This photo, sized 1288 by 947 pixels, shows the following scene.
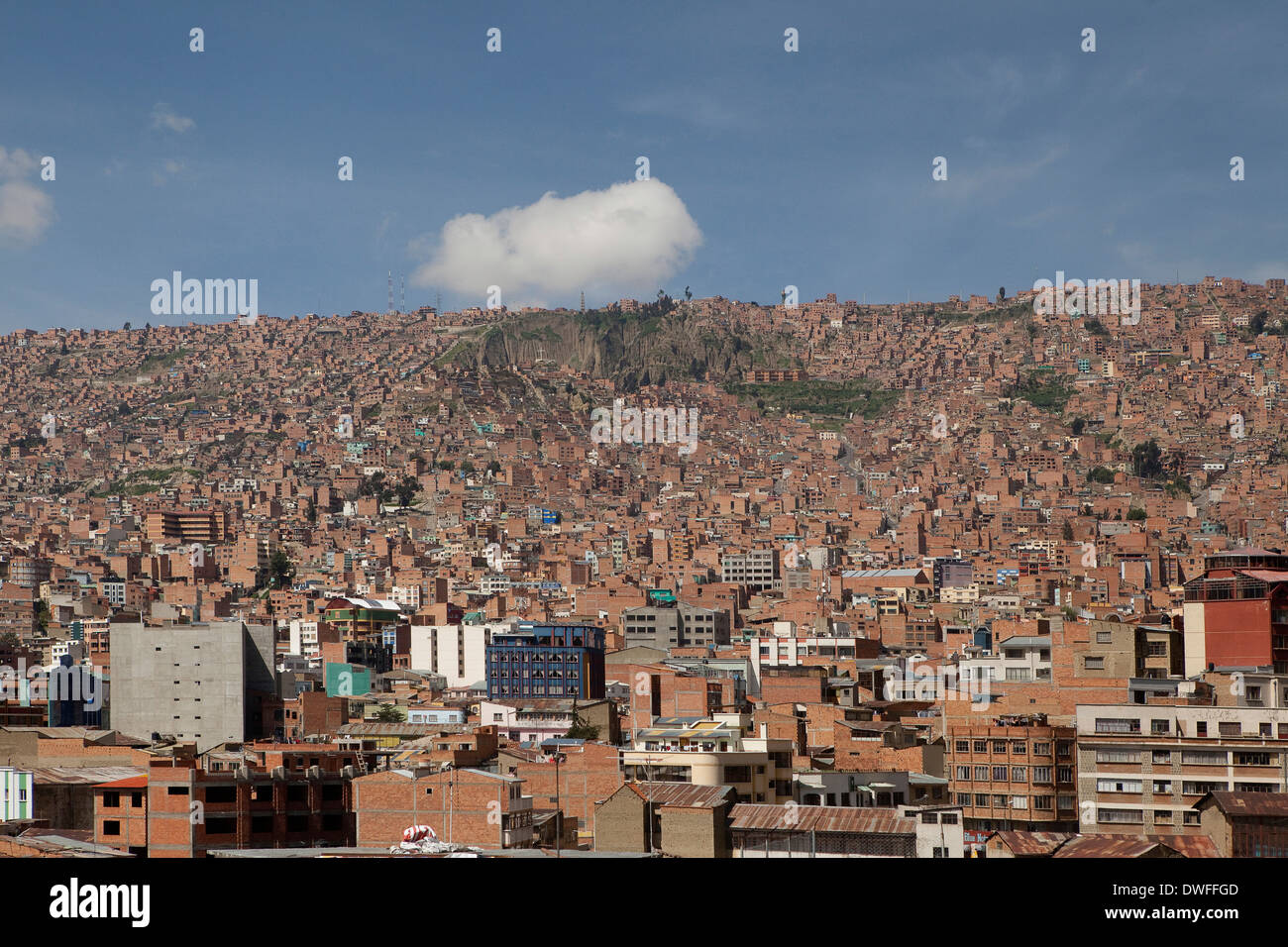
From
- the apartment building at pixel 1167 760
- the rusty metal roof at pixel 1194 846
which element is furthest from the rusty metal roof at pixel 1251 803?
the apartment building at pixel 1167 760

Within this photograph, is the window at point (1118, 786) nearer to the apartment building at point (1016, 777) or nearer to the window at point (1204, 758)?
the window at point (1204, 758)

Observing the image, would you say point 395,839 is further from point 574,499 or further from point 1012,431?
point 1012,431

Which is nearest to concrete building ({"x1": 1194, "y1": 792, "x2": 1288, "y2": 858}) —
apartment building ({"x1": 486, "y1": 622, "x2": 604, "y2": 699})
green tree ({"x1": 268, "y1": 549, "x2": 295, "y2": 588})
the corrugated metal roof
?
the corrugated metal roof

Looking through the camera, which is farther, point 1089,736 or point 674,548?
point 674,548

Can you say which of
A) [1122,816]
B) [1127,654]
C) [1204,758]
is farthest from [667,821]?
[1127,654]

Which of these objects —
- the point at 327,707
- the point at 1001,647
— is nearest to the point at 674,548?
the point at 327,707
